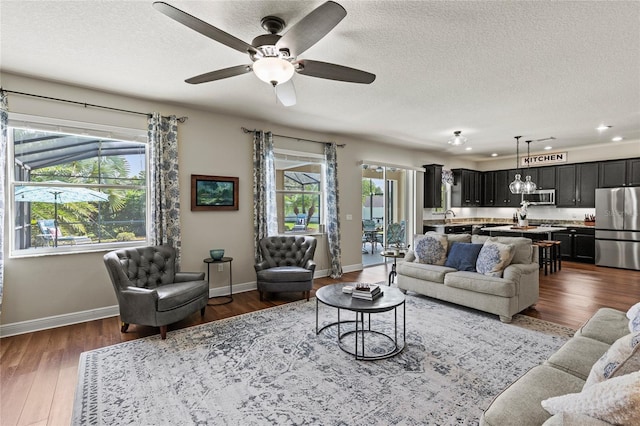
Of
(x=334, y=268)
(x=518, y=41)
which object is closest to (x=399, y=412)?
(x=518, y=41)

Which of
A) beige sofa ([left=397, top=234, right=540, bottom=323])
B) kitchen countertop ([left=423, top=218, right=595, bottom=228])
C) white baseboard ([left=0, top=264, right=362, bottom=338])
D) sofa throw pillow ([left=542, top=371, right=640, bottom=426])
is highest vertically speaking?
kitchen countertop ([left=423, top=218, right=595, bottom=228])

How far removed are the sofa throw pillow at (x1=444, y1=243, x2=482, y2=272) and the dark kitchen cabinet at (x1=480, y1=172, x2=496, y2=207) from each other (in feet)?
19.0

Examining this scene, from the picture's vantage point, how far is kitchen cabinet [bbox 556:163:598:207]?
288 inches

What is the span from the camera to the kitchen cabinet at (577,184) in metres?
7.31

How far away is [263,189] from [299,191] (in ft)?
2.94

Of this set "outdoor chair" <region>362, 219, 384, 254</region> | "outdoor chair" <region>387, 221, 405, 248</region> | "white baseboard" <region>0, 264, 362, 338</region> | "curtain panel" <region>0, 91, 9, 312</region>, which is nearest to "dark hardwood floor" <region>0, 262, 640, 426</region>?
"white baseboard" <region>0, 264, 362, 338</region>

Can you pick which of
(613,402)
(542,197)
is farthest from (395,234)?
(613,402)

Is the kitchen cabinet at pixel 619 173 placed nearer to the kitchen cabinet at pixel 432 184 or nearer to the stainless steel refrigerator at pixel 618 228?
the stainless steel refrigerator at pixel 618 228

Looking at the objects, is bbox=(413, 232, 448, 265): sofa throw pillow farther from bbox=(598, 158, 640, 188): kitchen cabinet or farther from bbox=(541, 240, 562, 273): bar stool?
bbox=(598, 158, 640, 188): kitchen cabinet

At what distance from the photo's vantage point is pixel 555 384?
151cm

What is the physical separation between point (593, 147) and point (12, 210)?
10.8 meters

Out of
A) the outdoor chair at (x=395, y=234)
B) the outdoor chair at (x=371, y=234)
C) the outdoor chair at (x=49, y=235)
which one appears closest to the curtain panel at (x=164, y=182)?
the outdoor chair at (x=49, y=235)

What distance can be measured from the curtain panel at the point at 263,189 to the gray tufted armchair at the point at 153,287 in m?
1.36

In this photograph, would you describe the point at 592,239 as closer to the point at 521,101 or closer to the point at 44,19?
the point at 521,101
